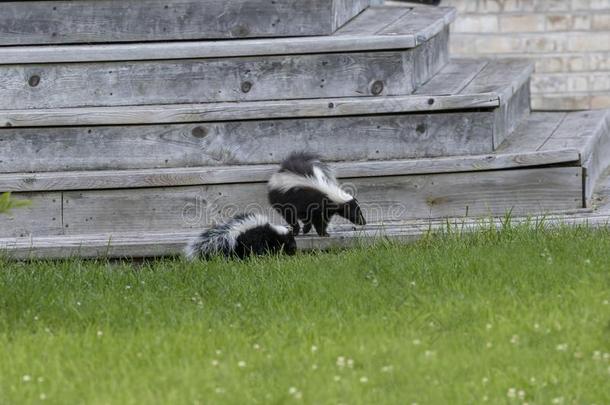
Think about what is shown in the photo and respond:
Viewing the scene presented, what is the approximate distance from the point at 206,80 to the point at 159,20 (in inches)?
27.8

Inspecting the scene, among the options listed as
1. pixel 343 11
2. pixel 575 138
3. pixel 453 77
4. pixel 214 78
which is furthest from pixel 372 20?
pixel 575 138

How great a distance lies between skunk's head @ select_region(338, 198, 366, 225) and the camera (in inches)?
308

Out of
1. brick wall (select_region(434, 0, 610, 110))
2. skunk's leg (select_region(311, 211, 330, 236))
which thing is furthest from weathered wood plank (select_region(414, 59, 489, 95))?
brick wall (select_region(434, 0, 610, 110))

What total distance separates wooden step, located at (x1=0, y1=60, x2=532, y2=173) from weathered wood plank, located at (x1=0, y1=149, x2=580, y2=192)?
226mm

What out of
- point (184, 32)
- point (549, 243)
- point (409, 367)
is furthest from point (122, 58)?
point (409, 367)

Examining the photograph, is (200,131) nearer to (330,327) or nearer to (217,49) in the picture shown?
(217,49)

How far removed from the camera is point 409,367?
5.16m

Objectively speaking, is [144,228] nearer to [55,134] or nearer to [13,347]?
[55,134]

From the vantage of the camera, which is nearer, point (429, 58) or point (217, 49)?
point (217, 49)

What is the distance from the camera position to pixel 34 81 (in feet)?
28.3

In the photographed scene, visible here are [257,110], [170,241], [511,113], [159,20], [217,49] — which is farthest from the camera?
[511,113]

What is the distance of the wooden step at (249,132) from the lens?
8211 millimetres

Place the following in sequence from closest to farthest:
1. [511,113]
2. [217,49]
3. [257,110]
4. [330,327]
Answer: [330,327] → [257,110] → [217,49] → [511,113]

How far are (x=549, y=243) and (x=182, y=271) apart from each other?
2022 millimetres
